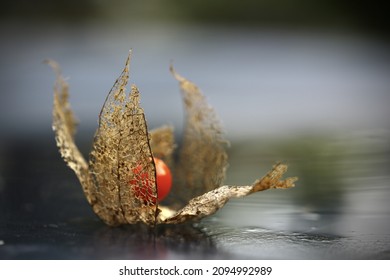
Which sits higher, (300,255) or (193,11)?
(193,11)

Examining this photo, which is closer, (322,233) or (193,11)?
(322,233)

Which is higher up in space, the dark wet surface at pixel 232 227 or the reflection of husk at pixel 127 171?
the reflection of husk at pixel 127 171

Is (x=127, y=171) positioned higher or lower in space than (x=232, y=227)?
higher

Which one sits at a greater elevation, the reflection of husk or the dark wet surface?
the reflection of husk

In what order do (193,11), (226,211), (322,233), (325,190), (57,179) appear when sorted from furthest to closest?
(193,11) < (57,179) < (325,190) < (226,211) < (322,233)

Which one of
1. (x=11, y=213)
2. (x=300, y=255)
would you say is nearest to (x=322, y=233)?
(x=300, y=255)

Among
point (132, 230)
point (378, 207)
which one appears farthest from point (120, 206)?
point (378, 207)
